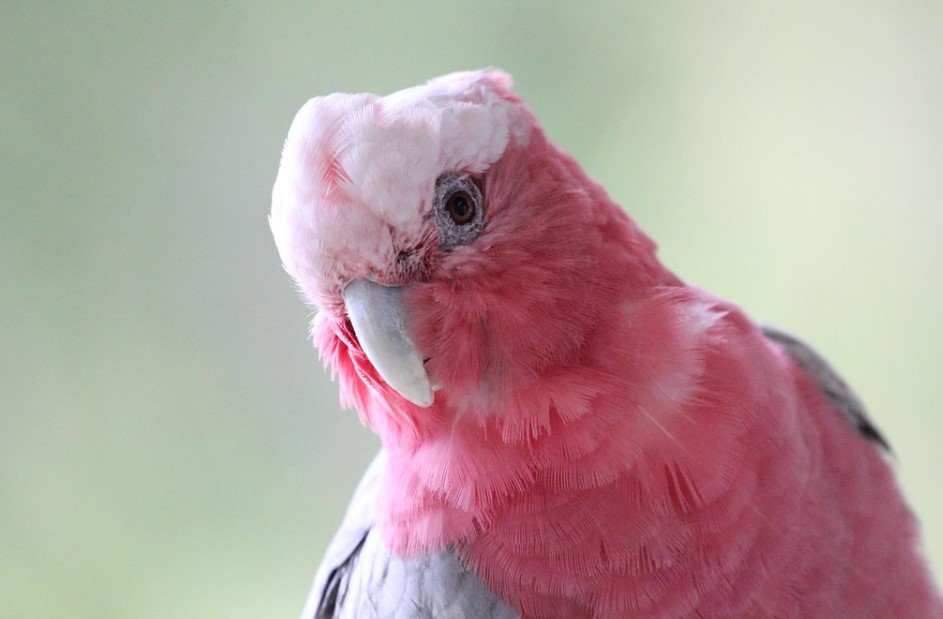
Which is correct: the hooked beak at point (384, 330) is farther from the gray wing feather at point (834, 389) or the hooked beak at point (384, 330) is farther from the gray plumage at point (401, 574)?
the gray wing feather at point (834, 389)

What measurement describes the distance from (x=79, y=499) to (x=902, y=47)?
199 centimetres

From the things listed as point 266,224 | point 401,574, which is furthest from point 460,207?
point 266,224

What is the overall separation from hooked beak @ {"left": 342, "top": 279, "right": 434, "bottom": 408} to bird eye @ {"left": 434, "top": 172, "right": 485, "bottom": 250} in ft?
0.26

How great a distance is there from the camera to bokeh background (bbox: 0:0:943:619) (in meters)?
1.65

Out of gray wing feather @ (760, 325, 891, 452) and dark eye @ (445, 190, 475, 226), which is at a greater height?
dark eye @ (445, 190, 475, 226)

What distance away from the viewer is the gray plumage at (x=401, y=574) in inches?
37.4

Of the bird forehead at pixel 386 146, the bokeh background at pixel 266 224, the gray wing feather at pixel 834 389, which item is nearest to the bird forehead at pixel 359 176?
the bird forehead at pixel 386 146

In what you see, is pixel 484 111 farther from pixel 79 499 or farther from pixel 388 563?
pixel 79 499

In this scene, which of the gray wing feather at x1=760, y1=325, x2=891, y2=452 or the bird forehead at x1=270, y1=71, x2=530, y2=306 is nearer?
the bird forehead at x1=270, y1=71, x2=530, y2=306

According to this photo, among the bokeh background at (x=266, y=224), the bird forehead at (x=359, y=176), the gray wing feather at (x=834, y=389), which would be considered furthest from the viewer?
the bokeh background at (x=266, y=224)

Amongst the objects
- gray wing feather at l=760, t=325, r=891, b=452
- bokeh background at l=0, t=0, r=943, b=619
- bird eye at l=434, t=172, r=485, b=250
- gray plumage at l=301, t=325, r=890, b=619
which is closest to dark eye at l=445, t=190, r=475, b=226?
bird eye at l=434, t=172, r=485, b=250

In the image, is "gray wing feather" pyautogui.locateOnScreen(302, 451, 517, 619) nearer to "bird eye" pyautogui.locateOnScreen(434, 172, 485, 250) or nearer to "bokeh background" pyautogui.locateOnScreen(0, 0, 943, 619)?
"bird eye" pyautogui.locateOnScreen(434, 172, 485, 250)

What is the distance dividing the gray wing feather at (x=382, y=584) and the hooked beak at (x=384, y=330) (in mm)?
230

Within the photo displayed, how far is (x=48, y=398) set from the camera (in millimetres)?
1665
